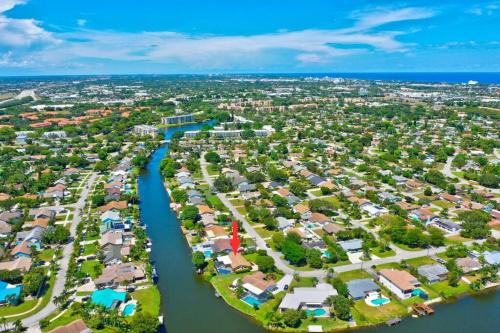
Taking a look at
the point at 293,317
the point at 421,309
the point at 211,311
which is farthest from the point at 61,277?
the point at 421,309

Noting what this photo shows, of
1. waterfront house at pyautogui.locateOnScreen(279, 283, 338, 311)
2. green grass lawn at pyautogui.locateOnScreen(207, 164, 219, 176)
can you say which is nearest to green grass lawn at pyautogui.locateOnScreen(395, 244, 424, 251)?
waterfront house at pyautogui.locateOnScreen(279, 283, 338, 311)

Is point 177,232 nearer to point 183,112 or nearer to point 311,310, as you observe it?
point 311,310

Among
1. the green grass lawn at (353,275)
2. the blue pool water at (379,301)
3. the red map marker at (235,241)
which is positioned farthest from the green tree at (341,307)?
the red map marker at (235,241)

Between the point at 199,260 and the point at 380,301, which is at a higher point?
the point at 199,260

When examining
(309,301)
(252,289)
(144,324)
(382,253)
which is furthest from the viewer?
(382,253)

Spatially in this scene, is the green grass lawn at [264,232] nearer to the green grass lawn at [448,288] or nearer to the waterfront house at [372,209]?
the waterfront house at [372,209]

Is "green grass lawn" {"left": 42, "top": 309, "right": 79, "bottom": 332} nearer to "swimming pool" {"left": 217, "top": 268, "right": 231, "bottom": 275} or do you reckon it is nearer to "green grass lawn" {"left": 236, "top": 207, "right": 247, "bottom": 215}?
"swimming pool" {"left": 217, "top": 268, "right": 231, "bottom": 275}

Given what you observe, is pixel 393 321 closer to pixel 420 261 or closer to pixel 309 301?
pixel 309 301
